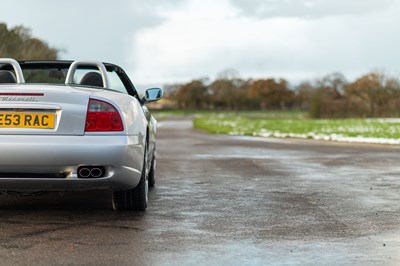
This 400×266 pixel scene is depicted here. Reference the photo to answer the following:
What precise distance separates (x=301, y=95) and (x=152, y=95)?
4021 inches

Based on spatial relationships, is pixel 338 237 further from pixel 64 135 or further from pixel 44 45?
pixel 44 45

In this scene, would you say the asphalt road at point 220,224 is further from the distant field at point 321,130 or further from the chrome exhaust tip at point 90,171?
the distant field at point 321,130

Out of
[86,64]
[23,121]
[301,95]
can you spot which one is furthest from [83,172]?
[301,95]

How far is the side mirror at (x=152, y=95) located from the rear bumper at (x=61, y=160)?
209cm

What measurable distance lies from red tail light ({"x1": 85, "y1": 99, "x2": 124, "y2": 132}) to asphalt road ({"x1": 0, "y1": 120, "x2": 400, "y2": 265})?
2.83ft

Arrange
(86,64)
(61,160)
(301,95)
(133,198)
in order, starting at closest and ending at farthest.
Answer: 1. (61,160)
2. (133,198)
3. (86,64)
4. (301,95)

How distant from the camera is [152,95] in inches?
311

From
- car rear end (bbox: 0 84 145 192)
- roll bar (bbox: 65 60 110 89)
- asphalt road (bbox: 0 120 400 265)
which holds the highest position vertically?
roll bar (bbox: 65 60 110 89)

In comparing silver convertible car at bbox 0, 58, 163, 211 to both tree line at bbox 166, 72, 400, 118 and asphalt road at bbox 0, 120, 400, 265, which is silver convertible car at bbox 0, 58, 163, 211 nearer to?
asphalt road at bbox 0, 120, 400, 265

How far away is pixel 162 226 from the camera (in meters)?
5.70

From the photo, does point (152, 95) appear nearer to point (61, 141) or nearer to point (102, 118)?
point (102, 118)

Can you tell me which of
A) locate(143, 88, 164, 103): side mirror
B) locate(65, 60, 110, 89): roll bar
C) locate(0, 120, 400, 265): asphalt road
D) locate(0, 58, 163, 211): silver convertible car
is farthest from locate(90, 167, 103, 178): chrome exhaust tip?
locate(143, 88, 164, 103): side mirror

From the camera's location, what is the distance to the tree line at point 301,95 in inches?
2653

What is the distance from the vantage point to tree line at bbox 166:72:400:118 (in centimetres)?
6738
